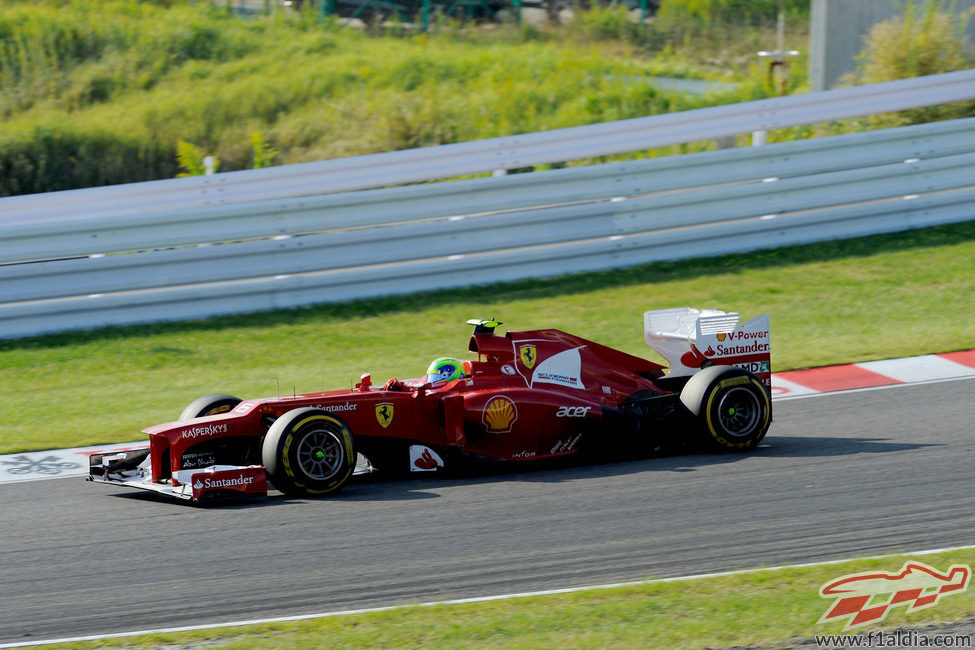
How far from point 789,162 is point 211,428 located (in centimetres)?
800

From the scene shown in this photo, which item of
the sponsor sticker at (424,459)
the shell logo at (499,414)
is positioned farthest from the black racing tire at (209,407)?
the shell logo at (499,414)

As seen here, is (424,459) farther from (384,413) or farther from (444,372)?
(444,372)

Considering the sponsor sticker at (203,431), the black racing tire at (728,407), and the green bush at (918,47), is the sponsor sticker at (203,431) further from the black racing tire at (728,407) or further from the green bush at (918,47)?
the green bush at (918,47)

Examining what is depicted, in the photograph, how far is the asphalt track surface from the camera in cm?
570

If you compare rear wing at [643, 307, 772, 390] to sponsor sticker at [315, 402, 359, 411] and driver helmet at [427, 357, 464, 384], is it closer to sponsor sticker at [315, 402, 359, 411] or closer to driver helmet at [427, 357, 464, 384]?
driver helmet at [427, 357, 464, 384]

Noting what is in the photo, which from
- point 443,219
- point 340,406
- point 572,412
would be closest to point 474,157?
point 443,219

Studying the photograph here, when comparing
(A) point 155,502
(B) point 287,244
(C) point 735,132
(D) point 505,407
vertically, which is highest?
(C) point 735,132

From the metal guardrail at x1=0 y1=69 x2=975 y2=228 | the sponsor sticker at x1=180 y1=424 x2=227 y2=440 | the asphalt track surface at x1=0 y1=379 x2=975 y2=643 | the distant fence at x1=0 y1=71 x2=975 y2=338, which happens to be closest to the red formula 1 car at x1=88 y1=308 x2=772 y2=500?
the sponsor sticker at x1=180 y1=424 x2=227 y2=440

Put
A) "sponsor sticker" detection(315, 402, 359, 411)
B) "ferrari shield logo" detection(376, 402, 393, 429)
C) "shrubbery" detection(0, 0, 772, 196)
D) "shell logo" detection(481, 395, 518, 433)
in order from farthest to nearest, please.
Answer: "shrubbery" detection(0, 0, 772, 196)
"shell logo" detection(481, 395, 518, 433)
"ferrari shield logo" detection(376, 402, 393, 429)
"sponsor sticker" detection(315, 402, 359, 411)

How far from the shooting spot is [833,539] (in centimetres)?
622

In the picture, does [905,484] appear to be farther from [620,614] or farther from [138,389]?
[138,389]

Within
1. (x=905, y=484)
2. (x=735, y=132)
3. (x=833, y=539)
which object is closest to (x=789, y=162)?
(x=735, y=132)

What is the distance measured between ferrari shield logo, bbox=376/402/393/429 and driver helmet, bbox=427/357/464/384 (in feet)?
1.40

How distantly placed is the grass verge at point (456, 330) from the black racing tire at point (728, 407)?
7.29 feet
